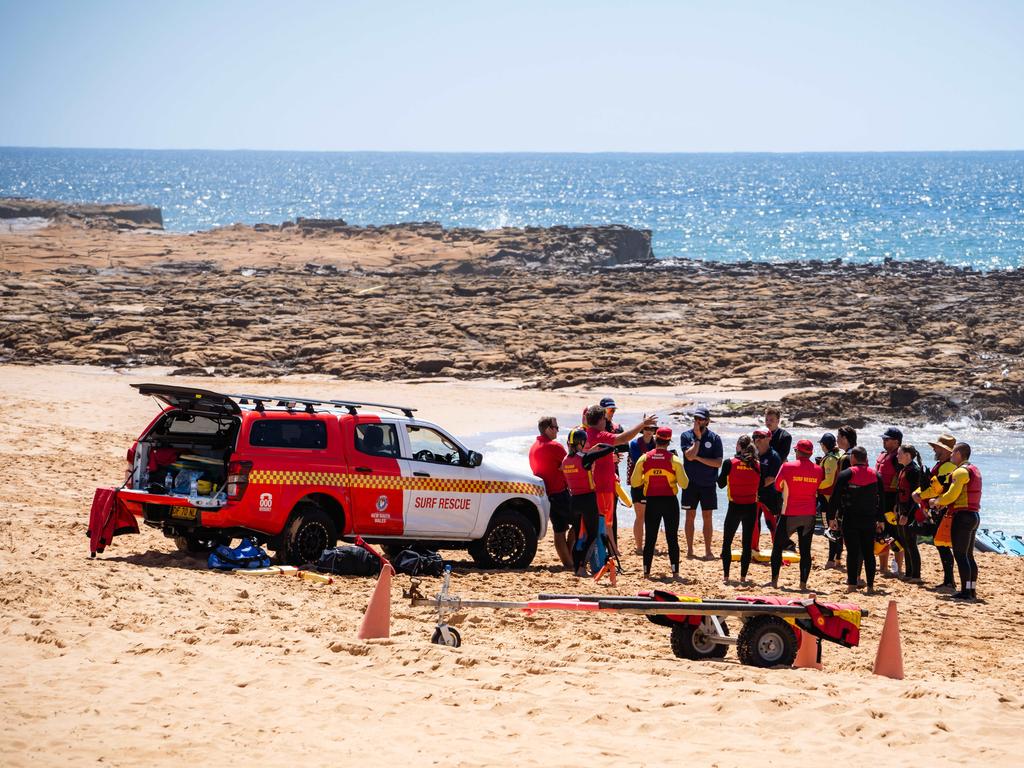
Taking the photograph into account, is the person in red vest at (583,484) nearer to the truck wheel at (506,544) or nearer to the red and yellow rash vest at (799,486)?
the truck wheel at (506,544)

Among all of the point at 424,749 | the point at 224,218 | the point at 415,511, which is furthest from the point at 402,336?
the point at 224,218

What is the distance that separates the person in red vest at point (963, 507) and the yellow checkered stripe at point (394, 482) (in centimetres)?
390

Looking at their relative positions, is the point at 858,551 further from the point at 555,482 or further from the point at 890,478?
the point at 555,482

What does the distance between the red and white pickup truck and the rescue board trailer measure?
287 cm

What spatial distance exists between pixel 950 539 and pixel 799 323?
980 inches

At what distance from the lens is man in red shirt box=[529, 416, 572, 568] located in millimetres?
13312

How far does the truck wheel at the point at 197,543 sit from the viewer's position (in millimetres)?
12133

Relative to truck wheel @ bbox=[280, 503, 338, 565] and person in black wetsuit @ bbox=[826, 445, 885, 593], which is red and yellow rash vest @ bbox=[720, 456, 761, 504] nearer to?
person in black wetsuit @ bbox=[826, 445, 885, 593]

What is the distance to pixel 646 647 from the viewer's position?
9766mm

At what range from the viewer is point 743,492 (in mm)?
12719

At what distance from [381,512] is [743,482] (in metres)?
3.47

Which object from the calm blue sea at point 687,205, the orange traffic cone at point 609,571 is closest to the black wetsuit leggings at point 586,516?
the orange traffic cone at point 609,571

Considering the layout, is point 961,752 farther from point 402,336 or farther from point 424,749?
point 402,336

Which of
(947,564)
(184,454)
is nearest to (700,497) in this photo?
(947,564)
